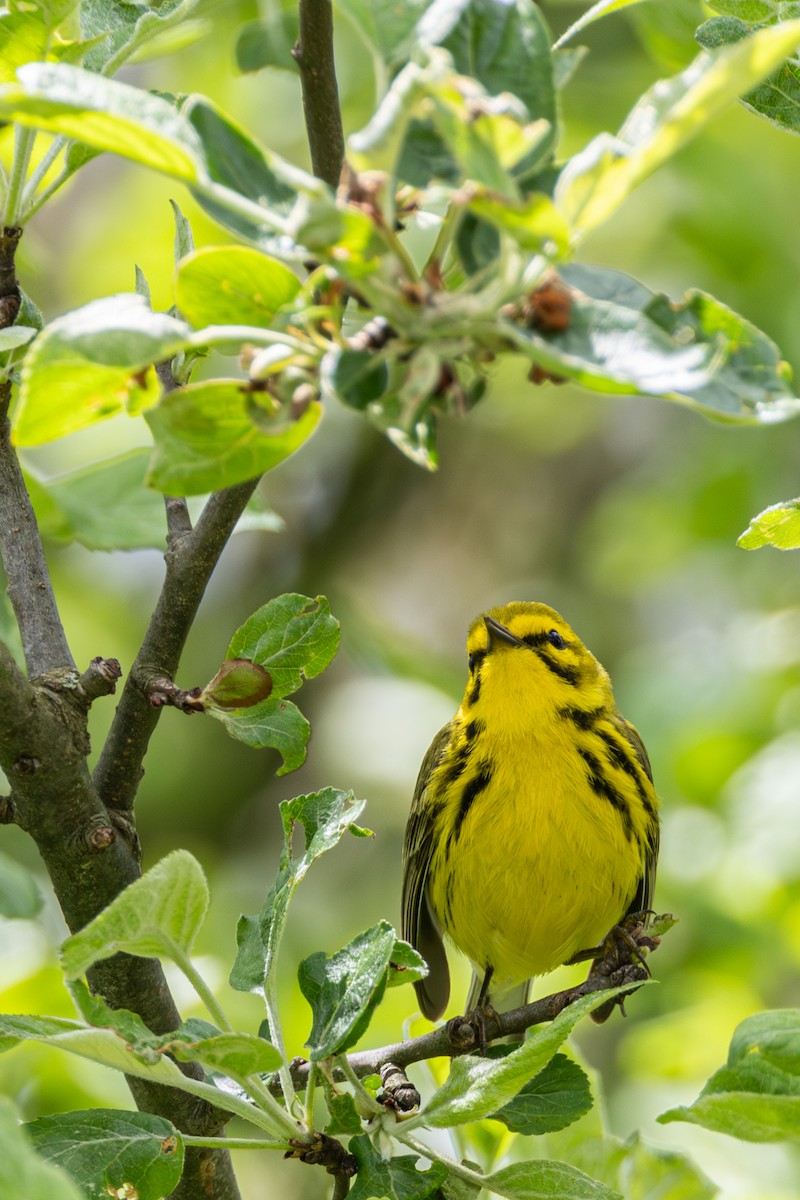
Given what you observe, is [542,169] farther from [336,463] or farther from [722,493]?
[336,463]

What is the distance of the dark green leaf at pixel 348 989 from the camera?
173 cm

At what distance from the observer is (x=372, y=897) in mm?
6914

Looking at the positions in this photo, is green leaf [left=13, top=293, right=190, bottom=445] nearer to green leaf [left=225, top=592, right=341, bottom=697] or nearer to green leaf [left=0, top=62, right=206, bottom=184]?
green leaf [left=0, top=62, right=206, bottom=184]

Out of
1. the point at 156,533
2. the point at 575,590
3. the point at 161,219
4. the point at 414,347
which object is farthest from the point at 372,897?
the point at 414,347

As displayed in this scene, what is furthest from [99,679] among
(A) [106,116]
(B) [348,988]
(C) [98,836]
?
(A) [106,116]

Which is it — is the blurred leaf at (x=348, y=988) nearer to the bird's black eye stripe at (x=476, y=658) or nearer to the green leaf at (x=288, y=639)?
the green leaf at (x=288, y=639)

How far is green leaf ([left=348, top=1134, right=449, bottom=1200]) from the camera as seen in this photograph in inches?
71.8

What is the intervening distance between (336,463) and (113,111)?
667 cm

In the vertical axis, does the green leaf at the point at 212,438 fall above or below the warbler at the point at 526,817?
above

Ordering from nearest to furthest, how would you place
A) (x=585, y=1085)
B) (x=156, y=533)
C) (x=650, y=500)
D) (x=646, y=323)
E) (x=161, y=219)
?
(x=646, y=323), (x=585, y=1085), (x=156, y=533), (x=161, y=219), (x=650, y=500)

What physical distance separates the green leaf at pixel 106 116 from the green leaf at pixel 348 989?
1.00 m

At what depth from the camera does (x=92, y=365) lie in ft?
3.98

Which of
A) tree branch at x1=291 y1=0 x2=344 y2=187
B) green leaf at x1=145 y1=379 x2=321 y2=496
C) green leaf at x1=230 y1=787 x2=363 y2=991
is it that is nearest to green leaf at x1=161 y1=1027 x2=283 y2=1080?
green leaf at x1=230 y1=787 x2=363 y2=991

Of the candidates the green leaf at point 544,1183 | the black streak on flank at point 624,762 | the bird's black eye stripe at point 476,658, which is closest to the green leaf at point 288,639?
the green leaf at point 544,1183
